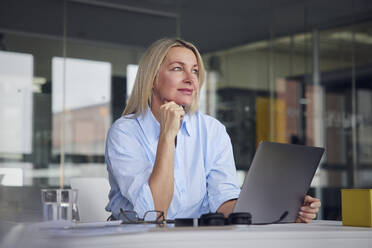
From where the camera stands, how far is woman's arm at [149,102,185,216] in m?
1.98

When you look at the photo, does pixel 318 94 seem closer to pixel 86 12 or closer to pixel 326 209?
pixel 326 209


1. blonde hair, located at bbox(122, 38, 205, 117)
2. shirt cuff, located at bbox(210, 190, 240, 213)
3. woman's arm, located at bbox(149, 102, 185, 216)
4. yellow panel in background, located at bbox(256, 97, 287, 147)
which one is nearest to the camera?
woman's arm, located at bbox(149, 102, 185, 216)

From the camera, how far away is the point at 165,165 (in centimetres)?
200

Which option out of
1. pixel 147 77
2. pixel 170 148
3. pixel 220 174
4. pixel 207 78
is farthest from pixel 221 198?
pixel 207 78

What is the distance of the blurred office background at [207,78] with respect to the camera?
582cm

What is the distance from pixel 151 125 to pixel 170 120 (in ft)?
0.70

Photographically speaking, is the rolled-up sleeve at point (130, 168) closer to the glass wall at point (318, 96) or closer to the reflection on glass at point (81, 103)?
the reflection on glass at point (81, 103)

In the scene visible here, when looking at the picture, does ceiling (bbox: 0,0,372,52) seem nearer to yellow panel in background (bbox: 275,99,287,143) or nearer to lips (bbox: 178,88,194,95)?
yellow panel in background (bbox: 275,99,287,143)

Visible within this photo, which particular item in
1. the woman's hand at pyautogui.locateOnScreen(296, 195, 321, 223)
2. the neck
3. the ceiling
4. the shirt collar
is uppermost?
the ceiling

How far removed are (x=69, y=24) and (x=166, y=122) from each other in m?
4.37

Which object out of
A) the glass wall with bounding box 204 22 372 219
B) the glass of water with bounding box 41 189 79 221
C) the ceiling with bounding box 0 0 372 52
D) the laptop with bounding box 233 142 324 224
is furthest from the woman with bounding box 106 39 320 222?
the glass wall with bounding box 204 22 372 219

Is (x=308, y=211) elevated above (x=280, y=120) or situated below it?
below

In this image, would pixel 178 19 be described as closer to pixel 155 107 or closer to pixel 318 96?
pixel 318 96

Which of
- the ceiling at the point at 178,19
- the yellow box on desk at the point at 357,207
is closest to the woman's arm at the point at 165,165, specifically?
the yellow box on desk at the point at 357,207
